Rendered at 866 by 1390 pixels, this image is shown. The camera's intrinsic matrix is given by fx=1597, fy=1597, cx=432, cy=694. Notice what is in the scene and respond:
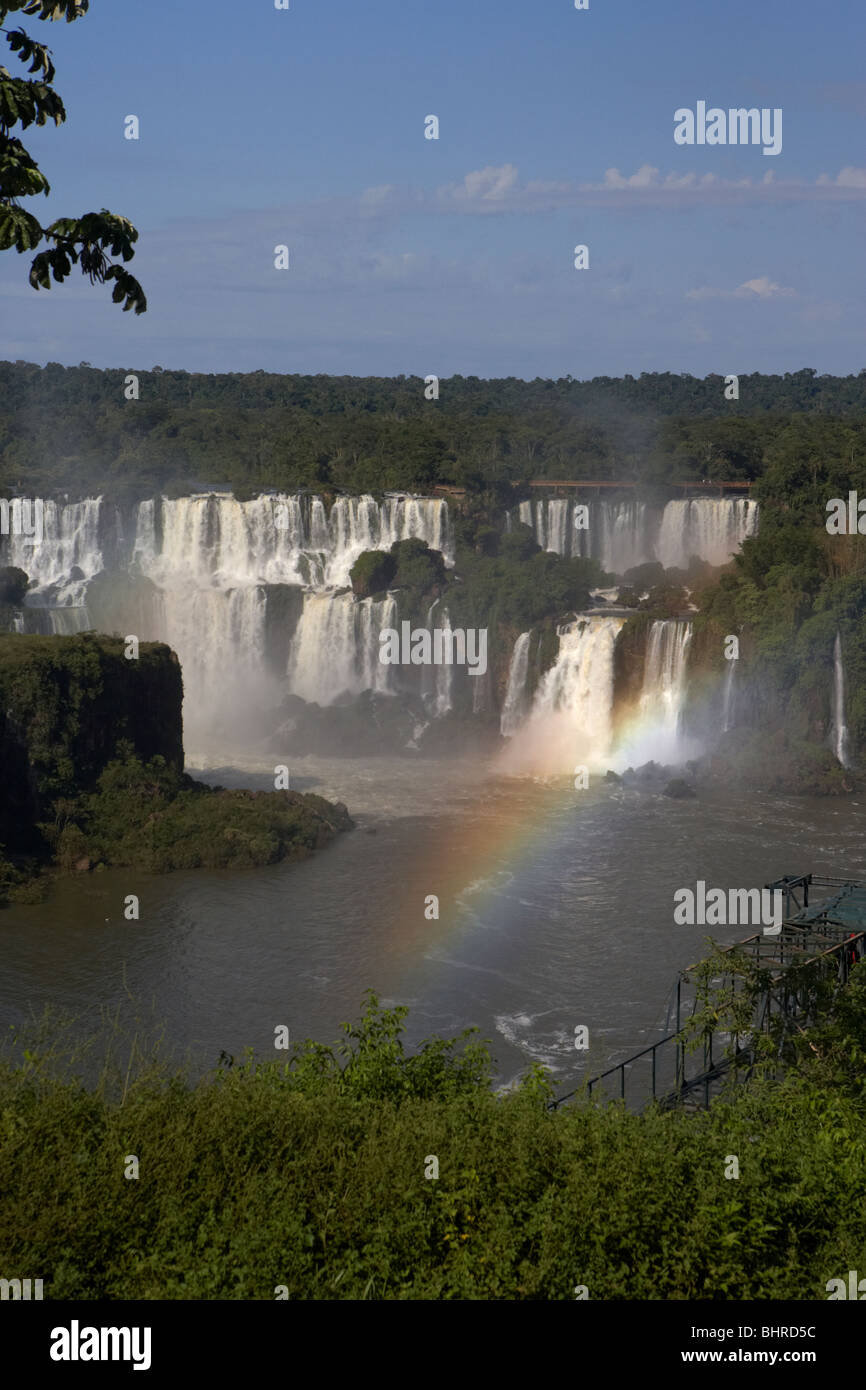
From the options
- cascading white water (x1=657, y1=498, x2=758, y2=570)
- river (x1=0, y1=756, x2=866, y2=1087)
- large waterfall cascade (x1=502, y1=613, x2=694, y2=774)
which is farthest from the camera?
cascading white water (x1=657, y1=498, x2=758, y2=570)

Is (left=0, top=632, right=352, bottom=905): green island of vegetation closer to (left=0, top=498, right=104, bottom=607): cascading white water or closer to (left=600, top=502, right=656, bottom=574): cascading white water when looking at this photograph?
(left=0, top=498, right=104, bottom=607): cascading white water

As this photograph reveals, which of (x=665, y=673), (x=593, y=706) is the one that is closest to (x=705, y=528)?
(x=665, y=673)

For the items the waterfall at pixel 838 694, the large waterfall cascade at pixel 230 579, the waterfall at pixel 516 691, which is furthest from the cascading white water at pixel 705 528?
the waterfall at pixel 838 694

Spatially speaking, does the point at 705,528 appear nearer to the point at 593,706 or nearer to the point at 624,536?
the point at 624,536

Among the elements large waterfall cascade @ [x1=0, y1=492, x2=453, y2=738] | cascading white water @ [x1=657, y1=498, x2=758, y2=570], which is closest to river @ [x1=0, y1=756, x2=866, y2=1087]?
large waterfall cascade @ [x1=0, y1=492, x2=453, y2=738]
